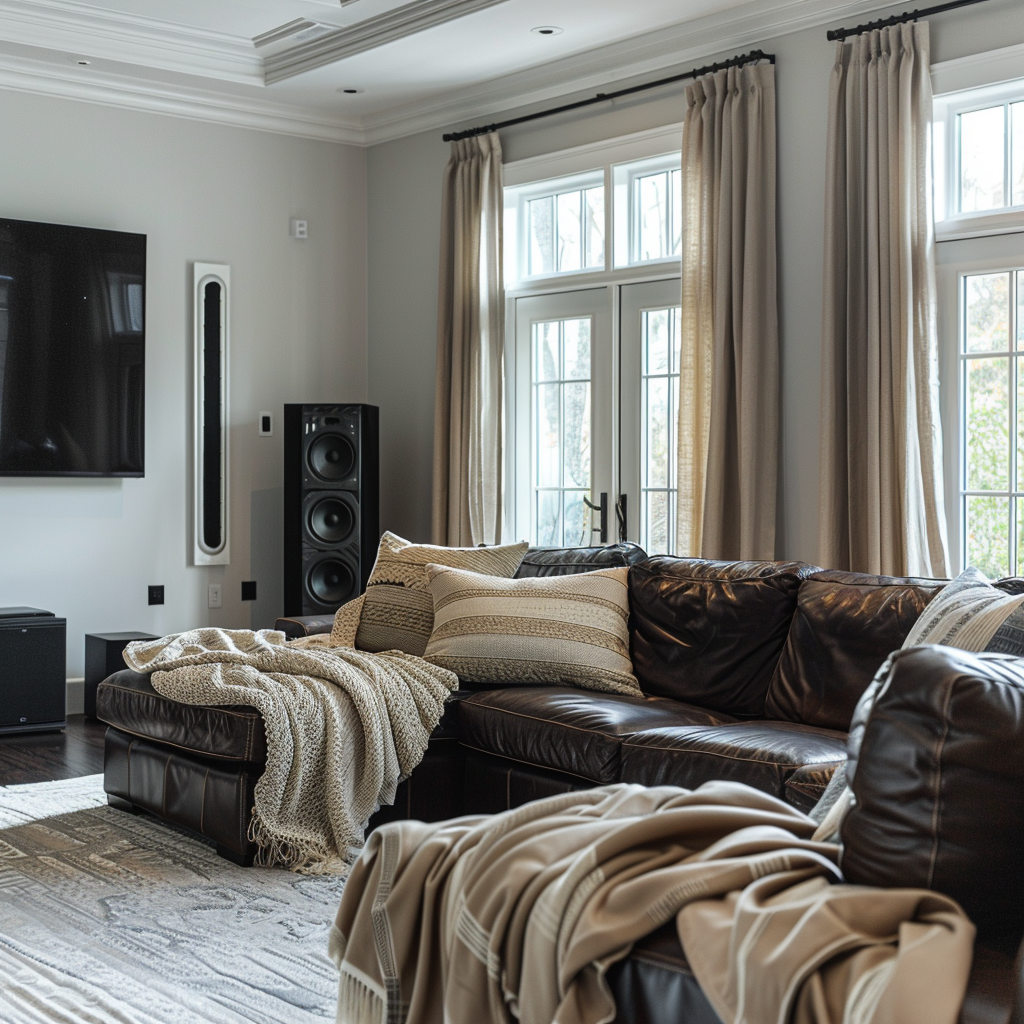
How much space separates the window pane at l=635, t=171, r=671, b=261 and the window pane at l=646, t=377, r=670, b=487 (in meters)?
0.57

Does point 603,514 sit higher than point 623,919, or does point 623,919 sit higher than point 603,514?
point 603,514

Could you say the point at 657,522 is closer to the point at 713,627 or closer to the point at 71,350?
the point at 713,627

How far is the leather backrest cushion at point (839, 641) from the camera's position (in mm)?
3197

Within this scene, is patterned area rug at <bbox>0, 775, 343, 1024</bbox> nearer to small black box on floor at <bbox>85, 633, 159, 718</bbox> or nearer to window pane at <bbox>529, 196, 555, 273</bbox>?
small black box on floor at <bbox>85, 633, 159, 718</bbox>

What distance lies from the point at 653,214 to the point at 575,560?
196 centimetres

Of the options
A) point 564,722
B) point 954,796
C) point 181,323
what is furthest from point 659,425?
point 954,796

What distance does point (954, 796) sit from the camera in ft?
4.53

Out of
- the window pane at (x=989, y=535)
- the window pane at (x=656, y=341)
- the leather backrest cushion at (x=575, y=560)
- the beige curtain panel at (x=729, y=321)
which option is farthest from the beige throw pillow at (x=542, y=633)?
the window pane at (x=656, y=341)

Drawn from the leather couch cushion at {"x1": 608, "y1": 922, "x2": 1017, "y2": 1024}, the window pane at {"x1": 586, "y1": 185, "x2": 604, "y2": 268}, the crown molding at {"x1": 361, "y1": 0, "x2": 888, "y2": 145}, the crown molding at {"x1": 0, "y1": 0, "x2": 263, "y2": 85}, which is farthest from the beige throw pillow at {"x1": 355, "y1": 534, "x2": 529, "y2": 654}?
the crown molding at {"x1": 0, "y1": 0, "x2": 263, "y2": 85}

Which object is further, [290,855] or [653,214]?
[653,214]

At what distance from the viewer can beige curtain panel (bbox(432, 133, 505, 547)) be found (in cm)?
589

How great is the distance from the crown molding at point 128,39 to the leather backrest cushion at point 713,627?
3.43m

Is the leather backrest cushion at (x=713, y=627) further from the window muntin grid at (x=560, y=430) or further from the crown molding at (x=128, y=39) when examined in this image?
the crown molding at (x=128, y=39)

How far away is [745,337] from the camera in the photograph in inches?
187
